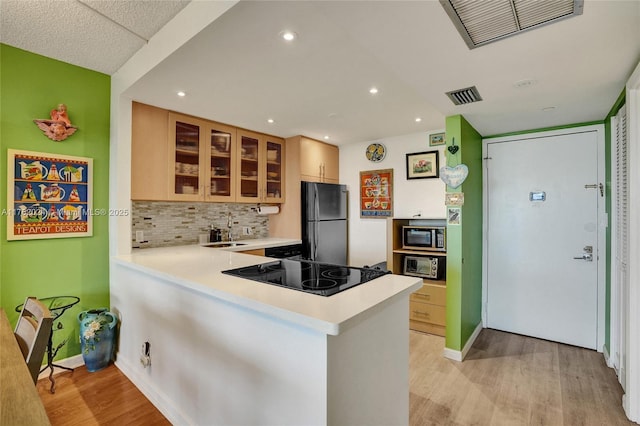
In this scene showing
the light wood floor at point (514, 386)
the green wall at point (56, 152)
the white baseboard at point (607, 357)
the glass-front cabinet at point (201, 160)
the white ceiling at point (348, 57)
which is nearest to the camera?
the white ceiling at point (348, 57)

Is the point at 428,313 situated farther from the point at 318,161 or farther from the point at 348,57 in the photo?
the point at 348,57

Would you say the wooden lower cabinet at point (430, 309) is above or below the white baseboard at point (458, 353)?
above

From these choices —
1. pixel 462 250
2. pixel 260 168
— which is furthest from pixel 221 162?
pixel 462 250

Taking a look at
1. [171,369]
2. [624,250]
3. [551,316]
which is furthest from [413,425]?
[551,316]

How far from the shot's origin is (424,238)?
345 cm

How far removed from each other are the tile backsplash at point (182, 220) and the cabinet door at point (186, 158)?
0.99ft

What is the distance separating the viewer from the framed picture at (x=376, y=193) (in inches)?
159

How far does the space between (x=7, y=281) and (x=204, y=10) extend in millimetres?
2393

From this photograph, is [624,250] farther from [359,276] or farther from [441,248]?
[359,276]

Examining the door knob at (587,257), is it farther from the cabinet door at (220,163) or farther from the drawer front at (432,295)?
the cabinet door at (220,163)

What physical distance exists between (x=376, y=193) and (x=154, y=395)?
10.7 feet

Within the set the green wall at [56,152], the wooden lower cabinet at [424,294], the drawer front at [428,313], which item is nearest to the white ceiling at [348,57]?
the green wall at [56,152]

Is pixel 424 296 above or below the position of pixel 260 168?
below

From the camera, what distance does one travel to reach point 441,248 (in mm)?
3357
